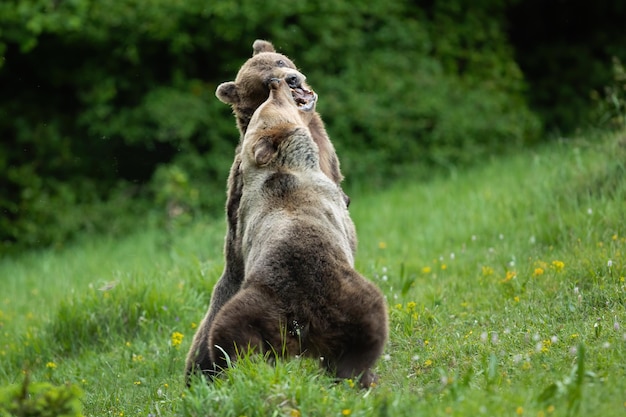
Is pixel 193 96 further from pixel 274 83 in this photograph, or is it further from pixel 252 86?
pixel 274 83

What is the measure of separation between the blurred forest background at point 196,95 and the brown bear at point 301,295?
8254 millimetres

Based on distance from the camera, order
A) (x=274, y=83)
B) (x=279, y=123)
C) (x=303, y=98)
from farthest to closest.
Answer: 1. (x=303, y=98)
2. (x=274, y=83)
3. (x=279, y=123)

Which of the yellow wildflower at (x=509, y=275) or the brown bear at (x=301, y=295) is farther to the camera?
the yellow wildflower at (x=509, y=275)

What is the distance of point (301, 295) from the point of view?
200 inches

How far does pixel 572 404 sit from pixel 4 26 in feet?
39.2

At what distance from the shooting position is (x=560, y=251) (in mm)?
7965

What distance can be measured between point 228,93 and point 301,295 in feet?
8.15

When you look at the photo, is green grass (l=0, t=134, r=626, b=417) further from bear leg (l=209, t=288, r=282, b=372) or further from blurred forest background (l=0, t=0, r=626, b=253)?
blurred forest background (l=0, t=0, r=626, b=253)

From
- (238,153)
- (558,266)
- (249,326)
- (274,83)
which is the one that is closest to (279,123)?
(274,83)

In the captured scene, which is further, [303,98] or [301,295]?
[303,98]

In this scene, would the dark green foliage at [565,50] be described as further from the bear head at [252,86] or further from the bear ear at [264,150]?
the bear ear at [264,150]

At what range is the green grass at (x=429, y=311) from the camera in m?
4.77

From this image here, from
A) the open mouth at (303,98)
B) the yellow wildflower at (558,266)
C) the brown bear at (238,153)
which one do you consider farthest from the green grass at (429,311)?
the open mouth at (303,98)

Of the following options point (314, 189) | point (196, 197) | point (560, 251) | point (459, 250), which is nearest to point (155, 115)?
point (196, 197)
